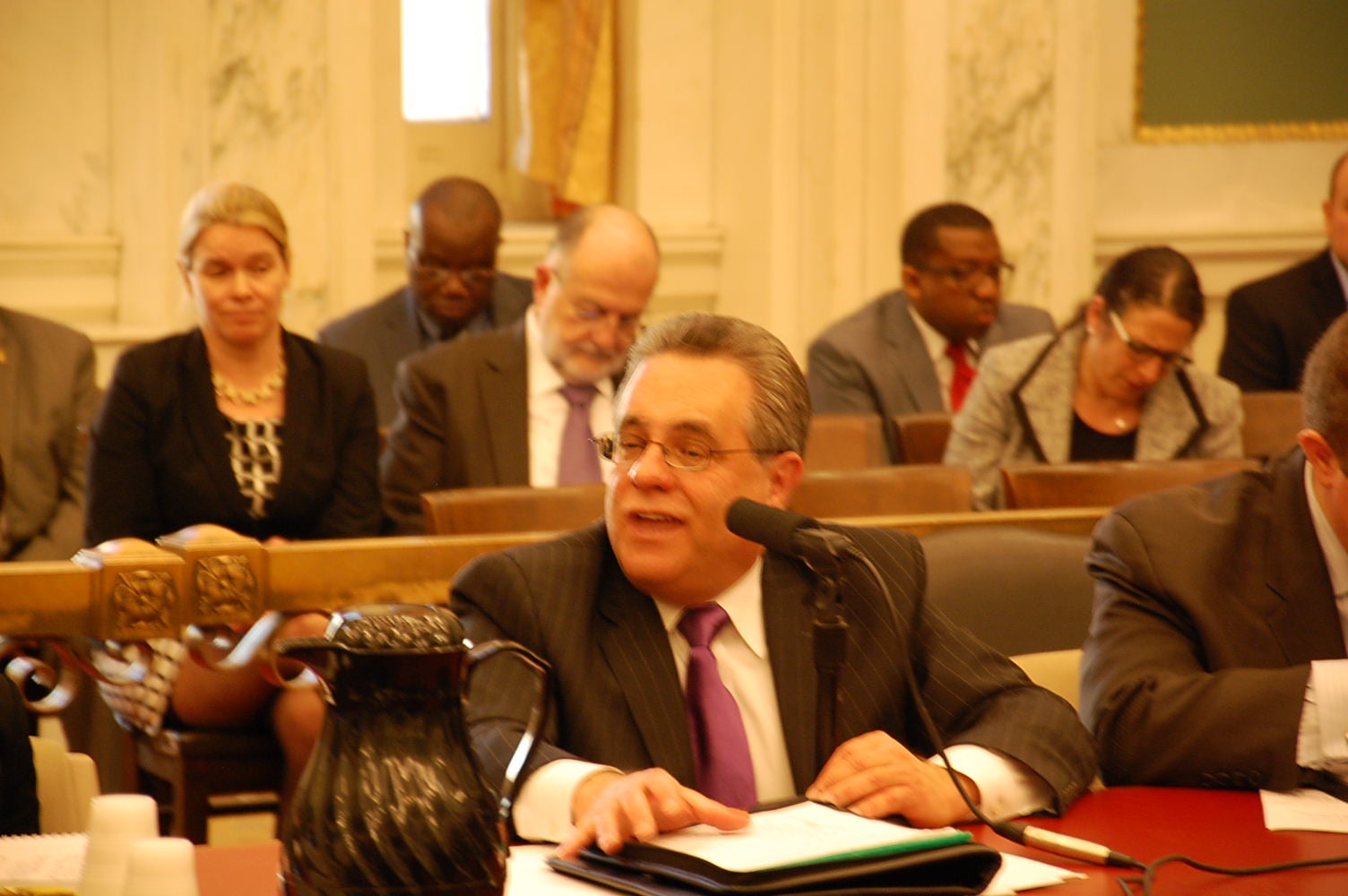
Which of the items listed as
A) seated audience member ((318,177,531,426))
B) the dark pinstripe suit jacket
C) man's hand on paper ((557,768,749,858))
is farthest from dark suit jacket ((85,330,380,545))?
man's hand on paper ((557,768,749,858))

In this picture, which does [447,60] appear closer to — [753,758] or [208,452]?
[208,452]

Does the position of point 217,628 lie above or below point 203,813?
above

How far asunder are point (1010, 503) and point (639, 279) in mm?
1220

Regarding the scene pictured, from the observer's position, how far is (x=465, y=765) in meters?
1.46

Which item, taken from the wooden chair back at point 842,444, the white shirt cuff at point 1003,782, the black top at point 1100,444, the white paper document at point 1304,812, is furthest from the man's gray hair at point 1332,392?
the black top at point 1100,444

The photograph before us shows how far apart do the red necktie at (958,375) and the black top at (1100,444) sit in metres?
1.05

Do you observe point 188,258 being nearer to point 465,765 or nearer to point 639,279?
point 639,279

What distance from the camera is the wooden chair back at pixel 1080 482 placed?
3.68 meters

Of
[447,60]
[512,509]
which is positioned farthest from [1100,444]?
[447,60]

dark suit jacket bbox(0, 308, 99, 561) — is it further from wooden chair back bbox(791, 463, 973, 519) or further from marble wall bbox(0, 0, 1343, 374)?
wooden chair back bbox(791, 463, 973, 519)

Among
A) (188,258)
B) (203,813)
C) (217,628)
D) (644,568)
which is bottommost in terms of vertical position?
(203,813)

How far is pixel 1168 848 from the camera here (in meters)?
1.95

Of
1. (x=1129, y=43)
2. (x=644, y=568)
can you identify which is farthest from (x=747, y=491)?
(x=1129, y=43)

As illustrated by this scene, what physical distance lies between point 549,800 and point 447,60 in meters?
5.79
